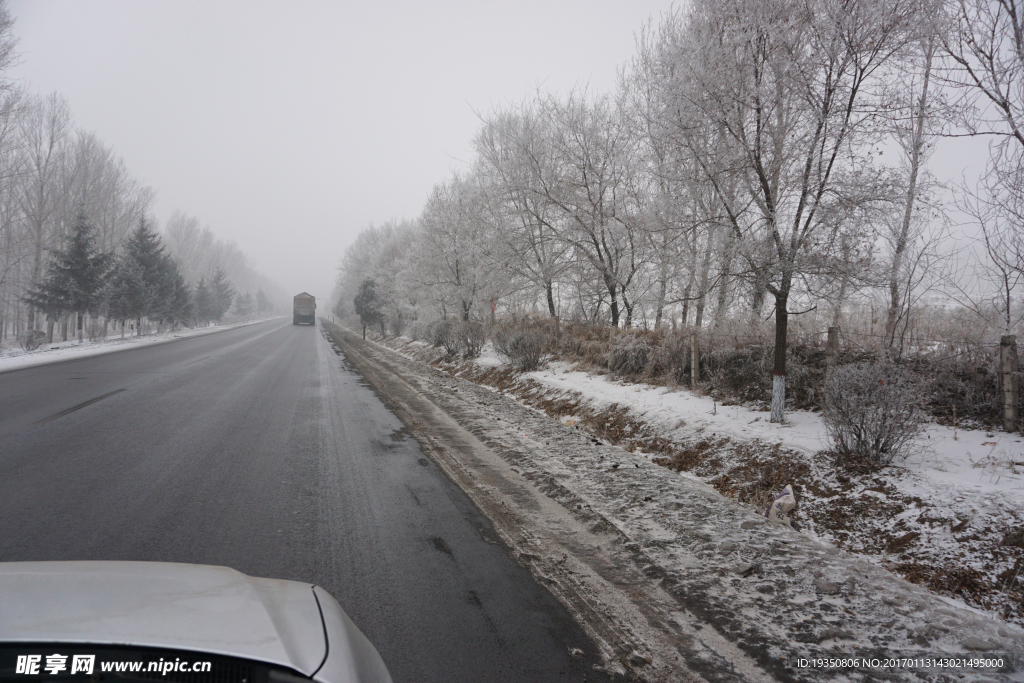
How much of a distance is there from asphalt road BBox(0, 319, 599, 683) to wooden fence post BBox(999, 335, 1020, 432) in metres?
5.95

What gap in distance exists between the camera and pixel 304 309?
66625 millimetres

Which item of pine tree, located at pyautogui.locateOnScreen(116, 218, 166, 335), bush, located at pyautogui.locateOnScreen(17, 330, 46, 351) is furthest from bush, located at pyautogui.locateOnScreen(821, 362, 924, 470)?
pine tree, located at pyautogui.locateOnScreen(116, 218, 166, 335)

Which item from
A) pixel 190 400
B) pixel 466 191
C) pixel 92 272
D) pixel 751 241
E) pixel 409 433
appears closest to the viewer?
pixel 751 241

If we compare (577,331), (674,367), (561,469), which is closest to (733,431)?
(561,469)

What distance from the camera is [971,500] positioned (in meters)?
4.30

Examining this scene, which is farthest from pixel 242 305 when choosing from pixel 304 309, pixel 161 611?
pixel 161 611

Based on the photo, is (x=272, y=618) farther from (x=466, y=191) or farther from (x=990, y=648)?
(x=466, y=191)

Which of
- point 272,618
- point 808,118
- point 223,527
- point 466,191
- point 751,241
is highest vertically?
point 466,191

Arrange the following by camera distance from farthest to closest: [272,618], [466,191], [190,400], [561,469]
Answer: [466,191] < [190,400] < [561,469] < [272,618]

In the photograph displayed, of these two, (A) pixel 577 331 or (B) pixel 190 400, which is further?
(A) pixel 577 331

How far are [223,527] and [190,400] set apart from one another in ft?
22.8

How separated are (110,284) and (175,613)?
126ft

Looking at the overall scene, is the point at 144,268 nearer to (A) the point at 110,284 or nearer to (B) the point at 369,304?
(A) the point at 110,284

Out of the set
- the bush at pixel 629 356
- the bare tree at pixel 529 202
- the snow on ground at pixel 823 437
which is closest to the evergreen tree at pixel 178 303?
the bare tree at pixel 529 202
